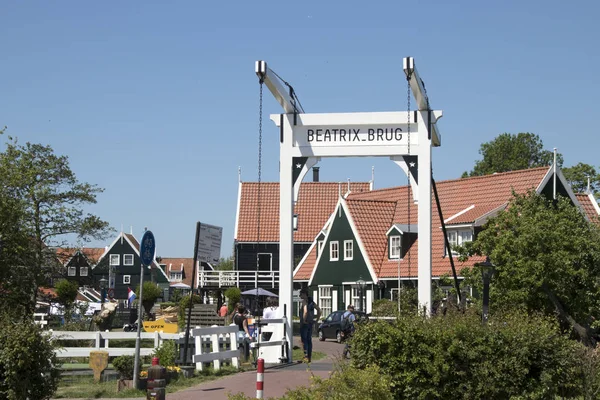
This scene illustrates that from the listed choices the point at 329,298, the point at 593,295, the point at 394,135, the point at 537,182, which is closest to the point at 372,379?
the point at 394,135

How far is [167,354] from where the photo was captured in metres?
19.6

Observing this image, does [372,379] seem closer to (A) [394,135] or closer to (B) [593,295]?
(A) [394,135]

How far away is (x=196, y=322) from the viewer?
45062 millimetres

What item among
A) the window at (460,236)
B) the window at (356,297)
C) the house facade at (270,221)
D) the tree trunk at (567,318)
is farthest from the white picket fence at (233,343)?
the house facade at (270,221)

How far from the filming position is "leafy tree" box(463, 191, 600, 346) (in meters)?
23.8

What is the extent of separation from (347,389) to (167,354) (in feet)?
34.0

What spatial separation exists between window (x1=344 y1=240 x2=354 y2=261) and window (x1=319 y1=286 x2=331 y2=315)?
9.39ft

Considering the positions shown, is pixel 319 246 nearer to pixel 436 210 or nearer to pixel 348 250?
pixel 348 250

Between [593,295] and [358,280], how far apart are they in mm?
25116

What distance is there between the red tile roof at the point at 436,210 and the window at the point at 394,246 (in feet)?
1.18

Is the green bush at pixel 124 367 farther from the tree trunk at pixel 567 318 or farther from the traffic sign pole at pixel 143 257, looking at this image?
the tree trunk at pixel 567 318

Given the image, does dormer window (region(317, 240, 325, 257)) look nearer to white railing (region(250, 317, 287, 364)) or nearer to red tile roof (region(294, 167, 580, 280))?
red tile roof (region(294, 167, 580, 280))

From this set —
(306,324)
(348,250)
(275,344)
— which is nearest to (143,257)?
(275,344)

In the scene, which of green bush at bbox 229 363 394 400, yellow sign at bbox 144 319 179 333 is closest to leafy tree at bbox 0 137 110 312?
yellow sign at bbox 144 319 179 333
